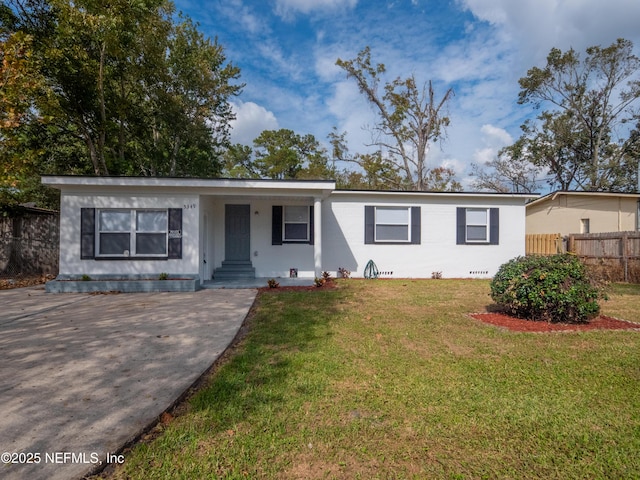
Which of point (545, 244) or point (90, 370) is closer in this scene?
point (90, 370)

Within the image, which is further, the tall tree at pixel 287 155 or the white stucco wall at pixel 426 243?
the tall tree at pixel 287 155

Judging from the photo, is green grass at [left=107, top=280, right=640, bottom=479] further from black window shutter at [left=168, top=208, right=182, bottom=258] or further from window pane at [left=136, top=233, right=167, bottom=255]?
window pane at [left=136, top=233, right=167, bottom=255]

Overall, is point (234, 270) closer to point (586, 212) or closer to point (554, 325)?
point (554, 325)

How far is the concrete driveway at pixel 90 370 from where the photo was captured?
217 cm

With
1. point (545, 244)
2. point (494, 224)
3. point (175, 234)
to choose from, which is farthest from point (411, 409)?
point (545, 244)

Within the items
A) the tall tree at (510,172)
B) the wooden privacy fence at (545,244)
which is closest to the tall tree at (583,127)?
the tall tree at (510,172)

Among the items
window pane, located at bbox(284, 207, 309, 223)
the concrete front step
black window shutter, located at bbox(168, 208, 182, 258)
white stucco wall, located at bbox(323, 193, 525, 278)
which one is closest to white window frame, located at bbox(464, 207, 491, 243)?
white stucco wall, located at bbox(323, 193, 525, 278)

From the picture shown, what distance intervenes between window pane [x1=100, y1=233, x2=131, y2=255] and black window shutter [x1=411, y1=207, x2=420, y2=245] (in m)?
8.69

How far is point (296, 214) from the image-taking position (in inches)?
420

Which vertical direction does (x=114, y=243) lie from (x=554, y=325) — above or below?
above

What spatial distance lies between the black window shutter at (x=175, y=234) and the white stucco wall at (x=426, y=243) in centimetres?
448

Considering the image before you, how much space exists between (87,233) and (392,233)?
29.6ft

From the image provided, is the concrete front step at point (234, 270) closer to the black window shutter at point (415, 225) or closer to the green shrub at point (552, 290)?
the black window shutter at point (415, 225)

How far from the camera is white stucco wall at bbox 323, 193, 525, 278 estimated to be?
1088 cm
